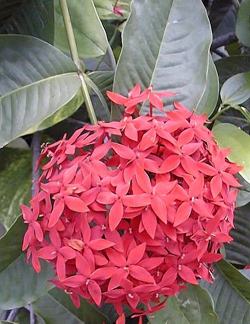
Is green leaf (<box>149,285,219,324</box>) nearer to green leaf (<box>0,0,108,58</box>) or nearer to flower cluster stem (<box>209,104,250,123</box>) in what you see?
flower cluster stem (<box>209,104,250,123</box>)

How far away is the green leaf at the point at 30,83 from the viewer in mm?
927

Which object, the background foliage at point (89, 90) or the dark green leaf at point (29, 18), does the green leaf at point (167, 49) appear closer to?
the background foliage at point (89, 90)

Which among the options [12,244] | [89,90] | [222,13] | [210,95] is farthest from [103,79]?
[222,13]

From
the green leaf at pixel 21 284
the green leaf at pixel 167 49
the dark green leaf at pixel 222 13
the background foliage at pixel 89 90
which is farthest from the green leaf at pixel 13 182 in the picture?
the dark green leaf at pixel 222 13

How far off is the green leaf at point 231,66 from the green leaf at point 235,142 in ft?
0.82

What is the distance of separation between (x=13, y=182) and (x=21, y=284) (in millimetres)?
177

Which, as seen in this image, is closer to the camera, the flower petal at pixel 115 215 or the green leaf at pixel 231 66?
the flower petal at pixel 115 215

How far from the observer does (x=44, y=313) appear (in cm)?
107

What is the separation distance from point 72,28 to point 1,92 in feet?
0.53

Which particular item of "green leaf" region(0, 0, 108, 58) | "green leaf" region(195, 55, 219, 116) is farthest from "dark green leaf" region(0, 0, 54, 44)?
"green leaf" region(195, 55, 219, 116)

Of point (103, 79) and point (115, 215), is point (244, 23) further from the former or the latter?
point (115, 215)

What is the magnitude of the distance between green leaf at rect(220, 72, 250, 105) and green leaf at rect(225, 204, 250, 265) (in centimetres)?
15

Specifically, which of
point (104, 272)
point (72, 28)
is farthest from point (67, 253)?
point (72, 28)

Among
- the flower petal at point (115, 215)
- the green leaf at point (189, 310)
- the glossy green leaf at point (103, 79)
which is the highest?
the flower petal at point (115, 215)
